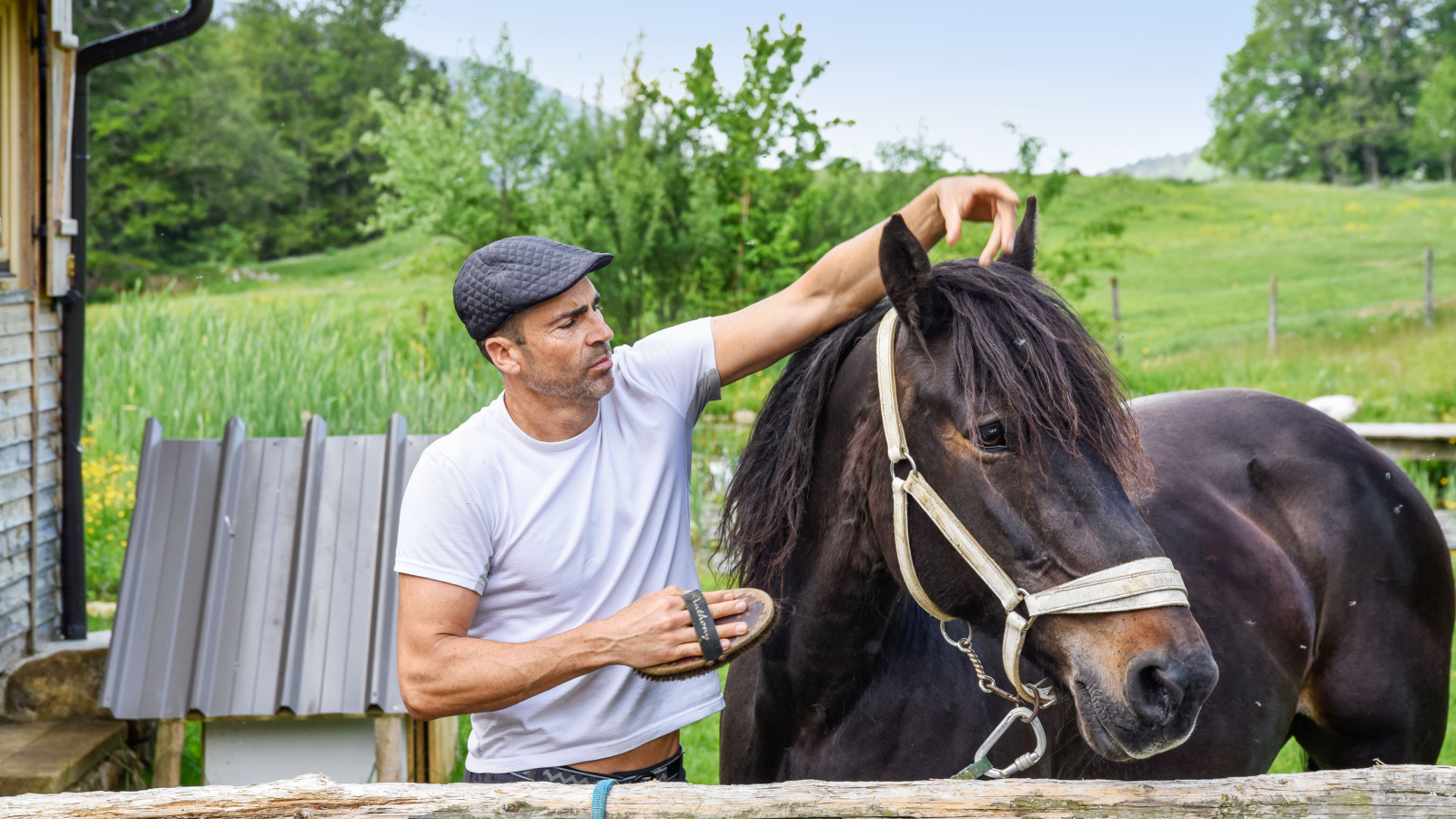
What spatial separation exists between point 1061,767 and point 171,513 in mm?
3440

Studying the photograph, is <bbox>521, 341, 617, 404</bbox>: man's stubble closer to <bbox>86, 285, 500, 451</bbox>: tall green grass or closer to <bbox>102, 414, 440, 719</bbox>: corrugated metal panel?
<bbox>102, 414, 440, 719</bbox>: corrugated metal panel

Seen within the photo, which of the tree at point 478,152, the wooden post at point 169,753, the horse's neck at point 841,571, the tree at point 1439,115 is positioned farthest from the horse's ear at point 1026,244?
the tree at point 1439,115

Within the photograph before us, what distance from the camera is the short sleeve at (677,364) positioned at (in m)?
2.08

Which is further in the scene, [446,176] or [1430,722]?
[446,176]

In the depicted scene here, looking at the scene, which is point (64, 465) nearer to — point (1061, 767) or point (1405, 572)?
point (1061, 767)

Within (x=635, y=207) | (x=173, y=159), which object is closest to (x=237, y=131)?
(x=173, y=159)

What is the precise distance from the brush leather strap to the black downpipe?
3.71m

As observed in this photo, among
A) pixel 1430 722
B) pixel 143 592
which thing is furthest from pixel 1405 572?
pixel 143 592

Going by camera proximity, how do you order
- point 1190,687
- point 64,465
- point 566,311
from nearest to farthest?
point 1190,687, point 566,311, point 64,465

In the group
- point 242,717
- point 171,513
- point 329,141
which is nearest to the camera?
point 242,717

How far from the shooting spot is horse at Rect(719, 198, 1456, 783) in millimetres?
1581

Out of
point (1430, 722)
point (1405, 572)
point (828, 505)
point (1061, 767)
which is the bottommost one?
point (1430, 722)

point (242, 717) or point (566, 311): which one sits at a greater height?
point (566, 311)

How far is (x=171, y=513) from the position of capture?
3949mm
